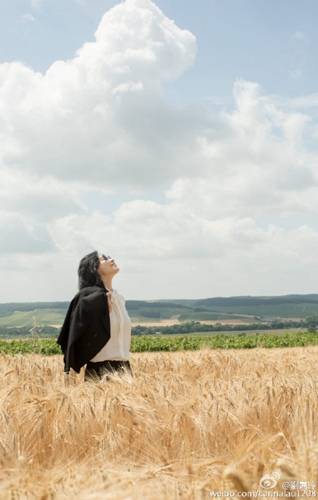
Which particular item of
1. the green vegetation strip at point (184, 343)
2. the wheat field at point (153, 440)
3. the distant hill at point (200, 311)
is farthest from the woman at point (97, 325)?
the distant hill at point (200, 311)

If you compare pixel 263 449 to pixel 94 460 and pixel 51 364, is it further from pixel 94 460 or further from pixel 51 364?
pixel 51 364

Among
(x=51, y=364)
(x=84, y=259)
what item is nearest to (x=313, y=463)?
(x=84, y=259)

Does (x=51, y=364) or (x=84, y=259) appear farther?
(x=51, y=364)

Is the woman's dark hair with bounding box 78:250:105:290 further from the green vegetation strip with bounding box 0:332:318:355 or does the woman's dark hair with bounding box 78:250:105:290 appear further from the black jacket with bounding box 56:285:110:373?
the green vegetation strip with bounding box 0:332:318:355

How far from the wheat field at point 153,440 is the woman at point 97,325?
5.10ft

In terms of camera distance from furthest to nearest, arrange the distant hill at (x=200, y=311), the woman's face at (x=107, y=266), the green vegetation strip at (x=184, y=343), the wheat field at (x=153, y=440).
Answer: the distant hill at (x=200, y=311) → the green vegetation strip at (x=184, y=343) → the woman's face at (x=107, y=266) → the wheat field at (x=153, y=440)

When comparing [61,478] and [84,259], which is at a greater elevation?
[84,259]

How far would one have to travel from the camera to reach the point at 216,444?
159 inches

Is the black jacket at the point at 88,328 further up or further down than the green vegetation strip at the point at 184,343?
further up

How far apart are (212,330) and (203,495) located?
92.8 m

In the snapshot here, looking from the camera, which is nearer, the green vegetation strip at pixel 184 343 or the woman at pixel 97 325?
the woman at pixel 97 325

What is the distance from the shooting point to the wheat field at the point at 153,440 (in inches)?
110

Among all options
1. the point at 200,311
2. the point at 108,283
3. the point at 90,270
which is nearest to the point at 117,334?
the point at 108,283

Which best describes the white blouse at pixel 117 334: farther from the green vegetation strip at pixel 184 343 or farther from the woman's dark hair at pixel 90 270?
the green vegetation strip at pixel 184 343
